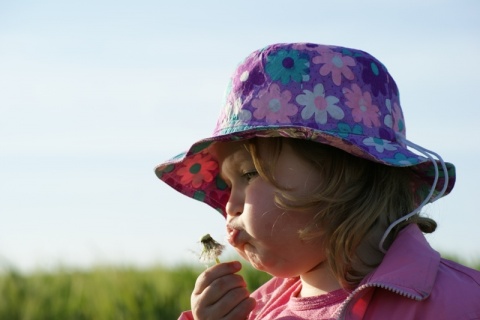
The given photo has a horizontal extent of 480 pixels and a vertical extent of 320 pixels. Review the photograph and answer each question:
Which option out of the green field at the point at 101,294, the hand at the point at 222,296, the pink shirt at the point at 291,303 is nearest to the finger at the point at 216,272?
the hand at the point at 222,296

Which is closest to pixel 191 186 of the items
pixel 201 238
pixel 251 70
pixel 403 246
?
pixel 201 238

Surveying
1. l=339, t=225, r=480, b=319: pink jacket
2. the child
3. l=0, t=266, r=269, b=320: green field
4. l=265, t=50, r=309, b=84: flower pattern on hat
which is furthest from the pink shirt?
l=0, t=266, r=269, b=320: green field

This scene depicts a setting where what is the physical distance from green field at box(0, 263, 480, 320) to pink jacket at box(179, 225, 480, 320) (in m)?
2.79

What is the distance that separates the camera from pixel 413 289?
2.62 metres

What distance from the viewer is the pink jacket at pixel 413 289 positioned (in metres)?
2.62

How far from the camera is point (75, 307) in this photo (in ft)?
18.3

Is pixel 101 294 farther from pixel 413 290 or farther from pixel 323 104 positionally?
pixel 413 290

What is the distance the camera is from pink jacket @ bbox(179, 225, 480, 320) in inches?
103

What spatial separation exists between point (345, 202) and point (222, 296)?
19.8 inches

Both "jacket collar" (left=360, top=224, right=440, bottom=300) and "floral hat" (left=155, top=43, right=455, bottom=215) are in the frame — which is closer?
"jacket collar" (left=360, top=224, right=440, bottom=300)

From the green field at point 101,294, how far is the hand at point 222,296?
7.95ft

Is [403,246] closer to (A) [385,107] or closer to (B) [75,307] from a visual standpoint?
(A) [385,107]

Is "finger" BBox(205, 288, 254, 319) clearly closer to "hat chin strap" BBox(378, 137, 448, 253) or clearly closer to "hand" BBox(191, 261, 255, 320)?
"hand" BBox(191, 261, 255, 320)

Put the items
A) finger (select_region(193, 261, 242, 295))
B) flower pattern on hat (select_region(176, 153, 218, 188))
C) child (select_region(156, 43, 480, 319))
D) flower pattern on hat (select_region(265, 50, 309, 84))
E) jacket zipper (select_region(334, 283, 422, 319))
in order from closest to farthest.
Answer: jacket zipper (select_region(334, 283, 422, 319)), child (select_region(156, 43, 480, 319)), flower pattern on hat (select_region(265, 50, 309, 84)), finger (select_region(193, 261, 242, 295)), flower pattern on hat (select_region(176, 153, 218, 188))
